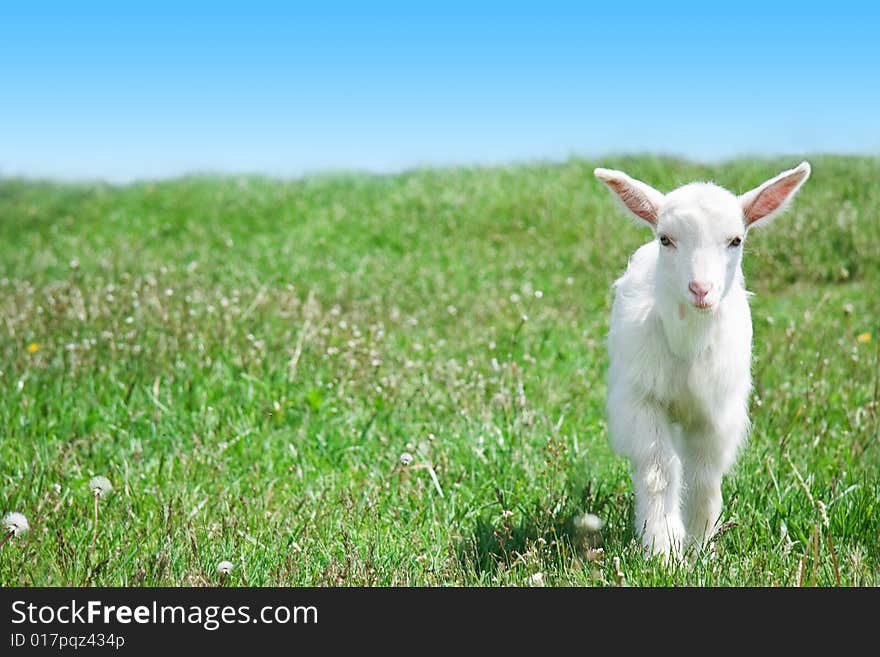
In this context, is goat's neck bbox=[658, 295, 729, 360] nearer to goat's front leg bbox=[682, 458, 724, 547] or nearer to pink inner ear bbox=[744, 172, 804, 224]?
pink inner ear bbox=[744, 172, 804, 224]

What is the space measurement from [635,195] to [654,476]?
1271mm

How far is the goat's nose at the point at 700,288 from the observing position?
418 centimetres

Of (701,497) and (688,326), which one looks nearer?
(688,326)

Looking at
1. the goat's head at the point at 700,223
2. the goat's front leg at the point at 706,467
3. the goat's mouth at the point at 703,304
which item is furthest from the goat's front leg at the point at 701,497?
the goat's mouth at the point at 703,304

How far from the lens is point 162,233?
16.7 meters

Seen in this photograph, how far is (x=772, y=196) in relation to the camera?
→ 179 inches

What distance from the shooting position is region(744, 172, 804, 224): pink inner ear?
4523 mm

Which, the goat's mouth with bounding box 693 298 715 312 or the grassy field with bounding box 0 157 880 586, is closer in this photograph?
the goat's mouth with bounding box 693 298 715 312

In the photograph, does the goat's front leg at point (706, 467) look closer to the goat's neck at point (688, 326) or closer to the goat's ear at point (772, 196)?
the goat's neck at point (688, 326)

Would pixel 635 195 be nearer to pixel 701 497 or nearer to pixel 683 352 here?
pixel 683 352

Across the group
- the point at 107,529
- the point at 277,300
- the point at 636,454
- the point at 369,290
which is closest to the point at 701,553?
the point at 636,454

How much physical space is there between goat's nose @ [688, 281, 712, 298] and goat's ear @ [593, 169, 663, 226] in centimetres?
52

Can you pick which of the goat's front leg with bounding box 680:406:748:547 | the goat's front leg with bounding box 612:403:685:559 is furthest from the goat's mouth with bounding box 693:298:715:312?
the goat's front leg with bounding box 680:406:748:547

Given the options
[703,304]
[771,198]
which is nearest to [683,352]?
[703,304]
